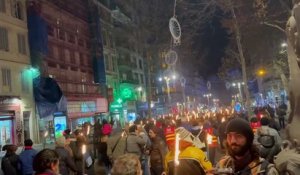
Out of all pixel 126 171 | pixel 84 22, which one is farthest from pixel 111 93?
pixel 126 171

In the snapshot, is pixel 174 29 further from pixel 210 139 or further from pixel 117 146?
pixel 117 146

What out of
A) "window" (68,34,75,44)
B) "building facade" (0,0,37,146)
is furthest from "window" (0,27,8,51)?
"window" (68,34,75,44)

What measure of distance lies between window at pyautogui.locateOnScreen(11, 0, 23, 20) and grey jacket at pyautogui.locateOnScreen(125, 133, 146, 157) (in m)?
24.4

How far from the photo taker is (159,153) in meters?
11.8

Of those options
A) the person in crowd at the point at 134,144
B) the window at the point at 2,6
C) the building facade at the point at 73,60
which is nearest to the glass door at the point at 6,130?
the building facade at the point at 73,60

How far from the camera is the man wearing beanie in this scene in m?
3.21

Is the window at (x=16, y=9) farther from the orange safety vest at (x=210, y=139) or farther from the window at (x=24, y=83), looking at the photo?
the orange safety vest at (x=210, y=139)

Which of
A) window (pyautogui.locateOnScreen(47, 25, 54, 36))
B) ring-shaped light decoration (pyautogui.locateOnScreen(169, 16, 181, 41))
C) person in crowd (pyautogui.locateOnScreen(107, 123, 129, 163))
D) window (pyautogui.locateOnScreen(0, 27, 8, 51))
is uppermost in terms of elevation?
window (pyautogui.locateOnScreen(47, 25, 54, 36))

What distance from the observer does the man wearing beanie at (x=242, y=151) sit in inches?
127

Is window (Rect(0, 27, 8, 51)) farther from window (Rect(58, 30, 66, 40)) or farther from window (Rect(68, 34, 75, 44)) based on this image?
window (Rect(68, 34, 75, 44))

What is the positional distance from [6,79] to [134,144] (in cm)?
2257

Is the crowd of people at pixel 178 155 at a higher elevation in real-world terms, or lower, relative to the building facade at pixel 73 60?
lower

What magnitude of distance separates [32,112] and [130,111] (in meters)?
33.3

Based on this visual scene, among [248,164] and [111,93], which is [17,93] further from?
[248,164]
